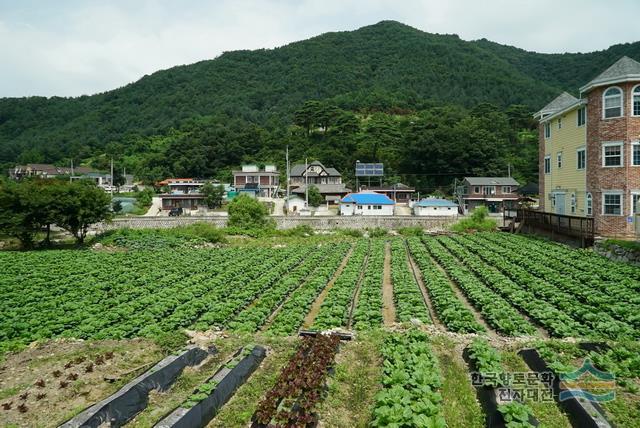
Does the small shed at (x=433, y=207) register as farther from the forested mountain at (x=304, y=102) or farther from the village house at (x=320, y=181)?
the forested mountain at (x=304, y=102)

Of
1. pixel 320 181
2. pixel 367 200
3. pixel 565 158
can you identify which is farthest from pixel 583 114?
pixel 320 181

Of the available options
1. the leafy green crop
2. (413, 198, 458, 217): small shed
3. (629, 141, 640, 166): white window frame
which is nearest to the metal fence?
(629, 141, 640, 166): white window frame

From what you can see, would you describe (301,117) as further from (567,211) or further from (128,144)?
(567,211)

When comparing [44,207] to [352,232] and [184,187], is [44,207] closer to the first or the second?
[352,232]

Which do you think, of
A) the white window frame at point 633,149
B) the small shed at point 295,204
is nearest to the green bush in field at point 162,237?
the small shed at point 295,204

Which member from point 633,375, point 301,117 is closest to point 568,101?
point 633,375

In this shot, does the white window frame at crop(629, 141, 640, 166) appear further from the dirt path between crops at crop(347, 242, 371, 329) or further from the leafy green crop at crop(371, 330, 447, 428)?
the leafy green crop at crop(371, 330, 447, 428)
